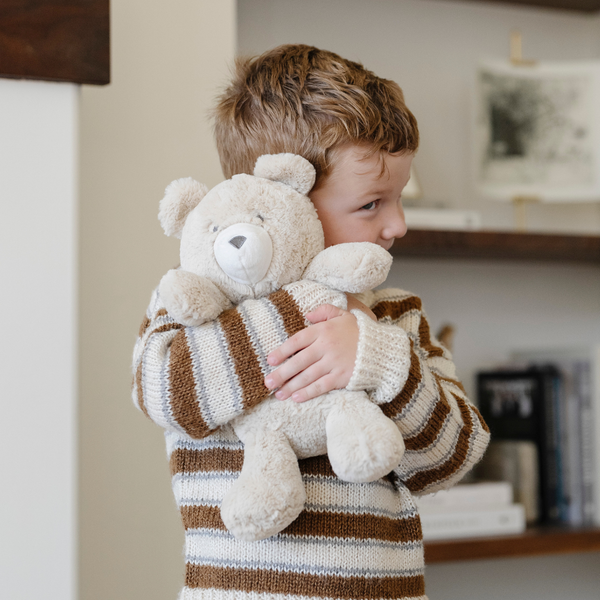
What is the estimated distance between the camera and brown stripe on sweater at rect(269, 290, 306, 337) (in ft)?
2.10

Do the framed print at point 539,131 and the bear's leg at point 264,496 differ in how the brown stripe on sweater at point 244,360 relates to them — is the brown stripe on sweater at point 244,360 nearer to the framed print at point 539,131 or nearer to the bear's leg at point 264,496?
the bear's leg at point 264,496

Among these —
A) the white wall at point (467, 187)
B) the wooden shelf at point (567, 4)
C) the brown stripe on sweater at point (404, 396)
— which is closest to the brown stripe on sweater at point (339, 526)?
the brown stripe on sweater at point (404, 396)

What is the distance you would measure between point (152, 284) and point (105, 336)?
11 centimetres

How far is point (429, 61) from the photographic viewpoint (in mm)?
1547

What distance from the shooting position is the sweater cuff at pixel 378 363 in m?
0.63

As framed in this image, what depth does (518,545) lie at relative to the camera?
4.24ft

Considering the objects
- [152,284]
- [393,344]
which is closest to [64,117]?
[152,284]

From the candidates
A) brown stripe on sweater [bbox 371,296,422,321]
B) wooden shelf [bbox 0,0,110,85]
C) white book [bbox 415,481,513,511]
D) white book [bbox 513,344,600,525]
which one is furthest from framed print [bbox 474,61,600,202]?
wooden shelf [bbox 0,0,110,85]

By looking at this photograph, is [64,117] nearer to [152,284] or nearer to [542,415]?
[152,284]

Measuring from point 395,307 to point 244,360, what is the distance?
228 mm

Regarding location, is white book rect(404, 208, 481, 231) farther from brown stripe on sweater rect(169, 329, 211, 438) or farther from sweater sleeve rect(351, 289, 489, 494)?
brown stripe on sweater rect(169, 329, 211, 438)

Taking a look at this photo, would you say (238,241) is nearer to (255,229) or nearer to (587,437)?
(255,229)

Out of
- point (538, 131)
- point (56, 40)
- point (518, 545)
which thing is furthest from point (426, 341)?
point (538, 131)

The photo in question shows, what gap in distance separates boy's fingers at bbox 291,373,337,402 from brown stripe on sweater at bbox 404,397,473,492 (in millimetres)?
175
